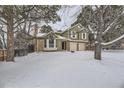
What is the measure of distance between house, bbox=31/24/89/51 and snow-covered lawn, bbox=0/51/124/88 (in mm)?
84

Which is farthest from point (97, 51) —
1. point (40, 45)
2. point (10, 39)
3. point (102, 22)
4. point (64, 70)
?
point (10, 39)

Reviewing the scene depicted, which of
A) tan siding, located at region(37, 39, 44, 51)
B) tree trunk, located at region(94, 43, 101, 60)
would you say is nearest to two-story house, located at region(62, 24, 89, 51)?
tree trunk, located at region(94, 43, 101, 60)

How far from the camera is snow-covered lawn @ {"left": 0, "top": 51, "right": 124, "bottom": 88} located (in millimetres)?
2787

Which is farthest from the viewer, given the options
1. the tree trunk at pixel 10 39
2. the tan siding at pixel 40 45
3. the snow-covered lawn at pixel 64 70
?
the tan siding at pixel 40 45

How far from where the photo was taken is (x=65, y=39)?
304 centimetres

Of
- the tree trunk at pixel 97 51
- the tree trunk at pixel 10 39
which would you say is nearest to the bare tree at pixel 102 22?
the tree trunk at pixel 97 51

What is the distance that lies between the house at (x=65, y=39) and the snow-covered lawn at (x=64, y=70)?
8cm

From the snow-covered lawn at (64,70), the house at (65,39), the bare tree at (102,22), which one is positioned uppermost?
the bare tree at (102,22)

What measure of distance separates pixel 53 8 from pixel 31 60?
0.62 metres

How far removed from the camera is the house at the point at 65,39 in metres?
3.02

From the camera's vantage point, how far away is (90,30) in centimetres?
299

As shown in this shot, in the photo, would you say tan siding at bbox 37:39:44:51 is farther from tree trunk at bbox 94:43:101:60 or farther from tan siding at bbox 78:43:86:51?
tree trunk at bbox 94:43:101:60

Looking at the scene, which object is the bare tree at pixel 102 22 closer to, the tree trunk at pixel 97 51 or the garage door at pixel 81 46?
the tree trunk at pixel 97 51
